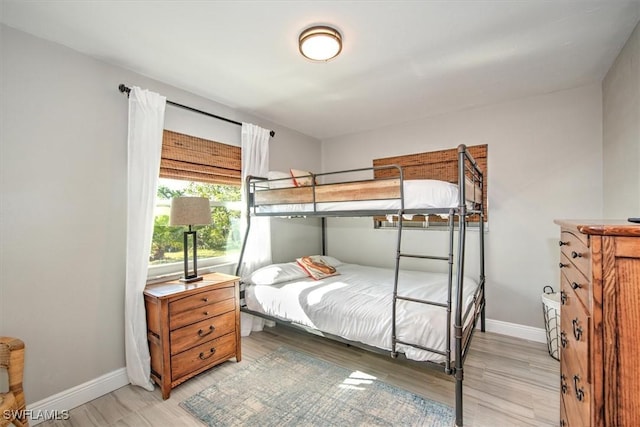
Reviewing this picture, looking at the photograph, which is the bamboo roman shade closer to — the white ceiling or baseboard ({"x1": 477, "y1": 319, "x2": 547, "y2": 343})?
the white ceiling

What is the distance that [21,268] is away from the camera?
1.73m

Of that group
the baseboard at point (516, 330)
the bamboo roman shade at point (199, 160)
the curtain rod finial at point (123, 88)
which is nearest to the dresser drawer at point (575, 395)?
the baseboard at point (516, 330)

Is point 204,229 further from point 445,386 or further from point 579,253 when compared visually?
point 579,253

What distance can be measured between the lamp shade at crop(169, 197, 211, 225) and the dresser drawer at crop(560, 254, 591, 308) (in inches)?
94.5

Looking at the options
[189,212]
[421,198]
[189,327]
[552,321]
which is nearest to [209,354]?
[189,327]

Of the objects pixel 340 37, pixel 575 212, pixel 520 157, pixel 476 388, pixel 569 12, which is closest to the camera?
pixel 569 12

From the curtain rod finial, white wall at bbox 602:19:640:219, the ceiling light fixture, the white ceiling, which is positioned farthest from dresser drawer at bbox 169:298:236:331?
white wall at bbox 602:19:640:219

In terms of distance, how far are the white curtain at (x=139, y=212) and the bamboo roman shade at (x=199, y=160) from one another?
201 mm

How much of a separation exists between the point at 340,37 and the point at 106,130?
6.18ft

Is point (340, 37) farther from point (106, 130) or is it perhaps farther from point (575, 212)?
point (575, 212)

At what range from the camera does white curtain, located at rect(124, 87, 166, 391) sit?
2.11 meters

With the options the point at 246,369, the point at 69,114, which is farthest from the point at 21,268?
the point at 246,369

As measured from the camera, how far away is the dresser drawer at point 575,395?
0.95m

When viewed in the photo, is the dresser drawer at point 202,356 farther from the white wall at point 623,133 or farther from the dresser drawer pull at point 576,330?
the white wall at point 623,133
